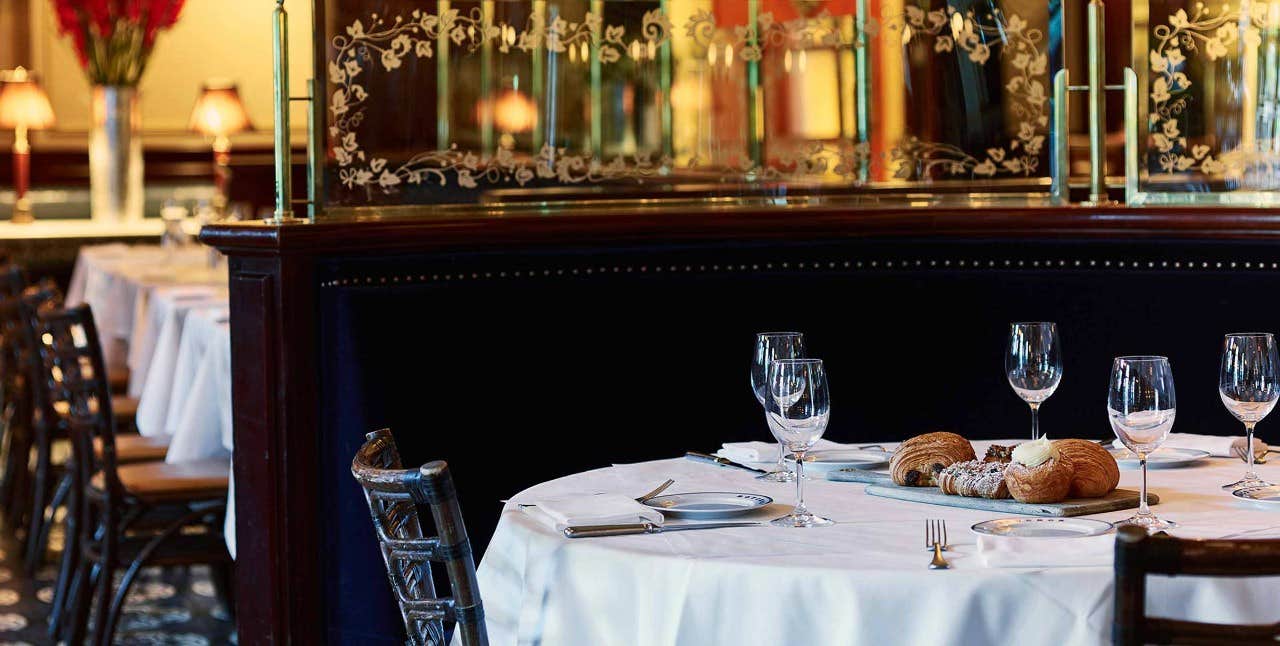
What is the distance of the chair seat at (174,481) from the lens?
382 centimetres

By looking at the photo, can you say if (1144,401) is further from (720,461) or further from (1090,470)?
(720,461)

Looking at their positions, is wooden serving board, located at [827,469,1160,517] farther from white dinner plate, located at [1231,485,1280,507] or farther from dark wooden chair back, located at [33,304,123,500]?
dark wooden chair back, located at [33,304,123,500]

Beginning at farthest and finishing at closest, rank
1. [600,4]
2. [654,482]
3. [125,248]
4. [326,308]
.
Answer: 1. [125,248]
2. [600,4]
3. [326,308]
4. [654,482]

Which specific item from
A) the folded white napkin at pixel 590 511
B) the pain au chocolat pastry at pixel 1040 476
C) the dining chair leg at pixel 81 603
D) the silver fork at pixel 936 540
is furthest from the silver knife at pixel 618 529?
the dining chair leg at pixel 81 603

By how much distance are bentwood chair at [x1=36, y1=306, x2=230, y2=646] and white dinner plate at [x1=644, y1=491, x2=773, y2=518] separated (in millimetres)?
1882

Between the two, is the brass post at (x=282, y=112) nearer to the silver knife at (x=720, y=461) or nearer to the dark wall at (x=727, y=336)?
the dark wall at (x=727, y=336)

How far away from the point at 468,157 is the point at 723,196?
60 cm

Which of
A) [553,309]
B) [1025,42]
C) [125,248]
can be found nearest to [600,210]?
[553,309]

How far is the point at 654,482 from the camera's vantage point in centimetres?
226

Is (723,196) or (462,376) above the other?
(723,196)

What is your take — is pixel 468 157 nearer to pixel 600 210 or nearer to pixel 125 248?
pixel 600 210

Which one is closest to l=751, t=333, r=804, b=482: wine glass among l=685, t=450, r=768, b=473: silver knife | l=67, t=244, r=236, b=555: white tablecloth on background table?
l=685, t=450, r=768, b=473: silver knife

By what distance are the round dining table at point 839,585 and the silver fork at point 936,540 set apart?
0.04 feet

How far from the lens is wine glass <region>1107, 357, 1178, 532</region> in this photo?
189 cm
